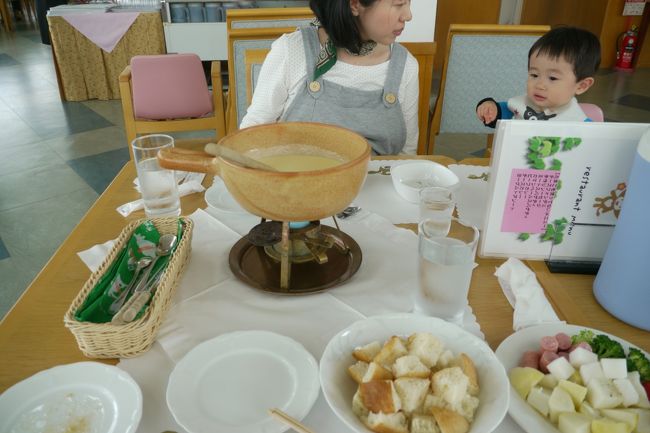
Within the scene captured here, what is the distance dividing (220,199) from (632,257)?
78 cm

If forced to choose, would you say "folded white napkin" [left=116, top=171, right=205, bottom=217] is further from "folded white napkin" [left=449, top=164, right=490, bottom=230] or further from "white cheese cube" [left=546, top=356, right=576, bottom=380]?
"white cheese cube" [left=546, top=356, right=576, bottom=380]

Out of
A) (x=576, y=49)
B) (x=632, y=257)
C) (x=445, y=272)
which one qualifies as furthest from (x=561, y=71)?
(x=445, y=272)

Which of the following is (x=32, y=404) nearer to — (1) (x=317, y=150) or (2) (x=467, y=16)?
(1) (x=317, y=150)

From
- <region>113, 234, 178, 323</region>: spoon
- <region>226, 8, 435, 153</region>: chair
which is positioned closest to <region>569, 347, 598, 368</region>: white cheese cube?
<region>113, 234, 178, 323</region>: spoon

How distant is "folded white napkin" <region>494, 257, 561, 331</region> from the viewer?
74 cm

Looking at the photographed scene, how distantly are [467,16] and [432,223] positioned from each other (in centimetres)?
497

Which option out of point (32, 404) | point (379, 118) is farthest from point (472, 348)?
point (379, 118)

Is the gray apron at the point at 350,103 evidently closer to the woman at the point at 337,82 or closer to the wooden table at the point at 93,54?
the woman at the point at 337,82

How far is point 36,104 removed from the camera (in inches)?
171

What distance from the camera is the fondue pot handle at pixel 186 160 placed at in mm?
731

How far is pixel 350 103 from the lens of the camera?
1592mm

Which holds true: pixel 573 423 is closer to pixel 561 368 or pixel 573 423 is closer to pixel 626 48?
pixel 561 368

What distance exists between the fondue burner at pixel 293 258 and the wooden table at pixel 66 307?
23 centimetres

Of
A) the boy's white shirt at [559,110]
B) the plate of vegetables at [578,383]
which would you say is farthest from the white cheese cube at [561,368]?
the boy's white shirt at [559,110]
